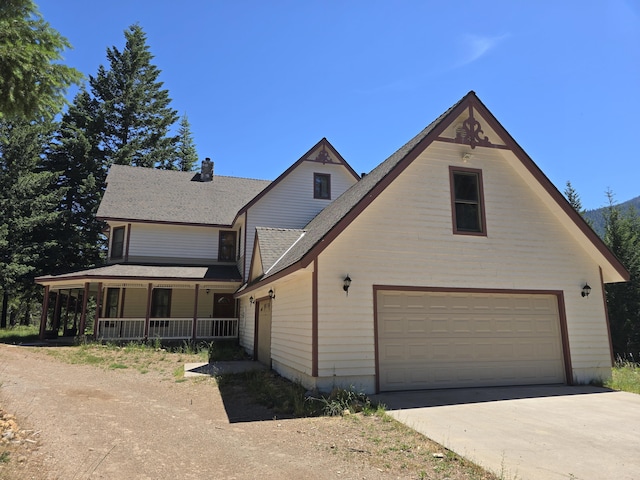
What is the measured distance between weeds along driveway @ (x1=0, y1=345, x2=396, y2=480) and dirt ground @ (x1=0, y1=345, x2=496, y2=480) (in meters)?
0.01

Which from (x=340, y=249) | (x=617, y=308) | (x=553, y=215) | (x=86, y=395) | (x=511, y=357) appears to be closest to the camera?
(x=86, y=395)

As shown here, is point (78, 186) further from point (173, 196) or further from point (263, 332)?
point (263, 332)

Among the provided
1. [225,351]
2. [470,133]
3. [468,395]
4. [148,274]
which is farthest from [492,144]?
[148,274]

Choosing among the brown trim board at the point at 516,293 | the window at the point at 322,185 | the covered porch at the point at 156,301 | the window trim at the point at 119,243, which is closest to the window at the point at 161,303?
the covered porch at the point at 156,301

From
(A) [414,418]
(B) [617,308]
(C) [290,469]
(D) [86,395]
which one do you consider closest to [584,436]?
(A) [414,418]

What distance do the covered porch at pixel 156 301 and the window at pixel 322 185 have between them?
18.1ft

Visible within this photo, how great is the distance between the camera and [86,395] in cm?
842

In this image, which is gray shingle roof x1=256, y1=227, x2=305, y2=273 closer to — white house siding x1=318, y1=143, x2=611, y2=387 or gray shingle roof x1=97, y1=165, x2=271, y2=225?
white house siding x1=318, y1=143, x2=611, y2=387

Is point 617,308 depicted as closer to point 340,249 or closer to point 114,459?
point 340,249

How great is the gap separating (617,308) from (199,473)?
98.6 feet

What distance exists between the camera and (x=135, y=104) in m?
36.4

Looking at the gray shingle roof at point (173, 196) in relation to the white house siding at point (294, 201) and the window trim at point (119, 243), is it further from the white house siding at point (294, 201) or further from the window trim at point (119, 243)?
the white house siding at point (294, 201)

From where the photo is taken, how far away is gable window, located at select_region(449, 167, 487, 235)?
10148mm

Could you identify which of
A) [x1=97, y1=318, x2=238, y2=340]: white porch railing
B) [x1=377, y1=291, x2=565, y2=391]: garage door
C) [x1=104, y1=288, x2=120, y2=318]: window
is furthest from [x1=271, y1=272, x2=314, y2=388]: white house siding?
[x1=104, y1=288, x2=120, y2=318]: window
